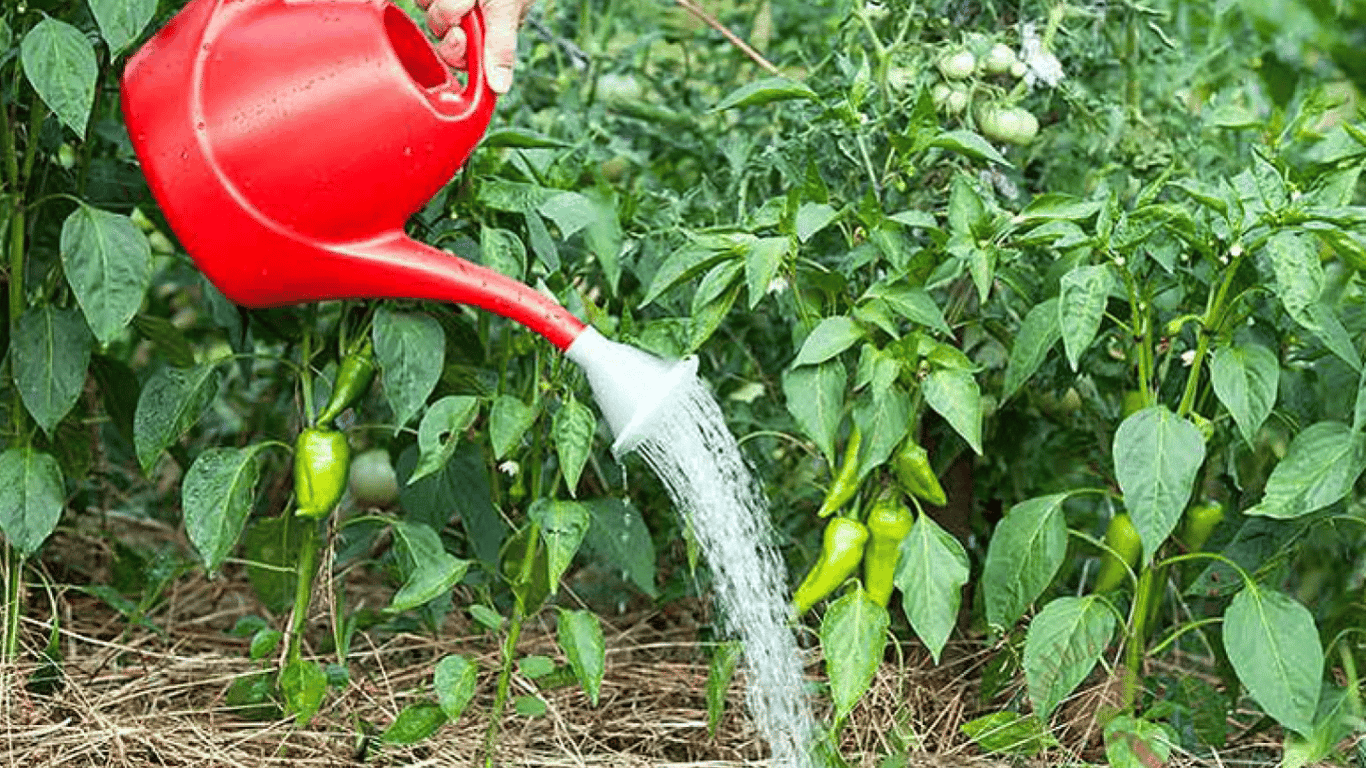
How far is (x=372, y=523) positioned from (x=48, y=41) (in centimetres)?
68

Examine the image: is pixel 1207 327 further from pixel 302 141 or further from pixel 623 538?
pixel 302 141

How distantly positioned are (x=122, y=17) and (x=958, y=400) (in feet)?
2.65

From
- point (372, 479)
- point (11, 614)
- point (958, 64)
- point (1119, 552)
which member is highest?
point (958, 64)

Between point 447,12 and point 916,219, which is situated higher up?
point 447,12

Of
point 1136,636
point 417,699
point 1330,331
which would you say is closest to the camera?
point 1330,331

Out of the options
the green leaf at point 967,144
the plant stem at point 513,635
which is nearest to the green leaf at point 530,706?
the plant stem at point 513,635

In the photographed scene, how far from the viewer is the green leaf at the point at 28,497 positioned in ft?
6.69

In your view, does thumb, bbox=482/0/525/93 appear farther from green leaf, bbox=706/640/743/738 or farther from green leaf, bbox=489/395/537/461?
green leaf, bbox=706/640/743/738

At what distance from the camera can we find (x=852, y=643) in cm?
190

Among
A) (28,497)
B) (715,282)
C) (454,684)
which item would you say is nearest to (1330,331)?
(715,282)

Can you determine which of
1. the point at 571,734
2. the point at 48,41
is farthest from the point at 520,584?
the point at 48,41

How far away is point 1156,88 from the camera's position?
103 inches

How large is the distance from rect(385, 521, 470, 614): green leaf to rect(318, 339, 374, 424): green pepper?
0.13 metres

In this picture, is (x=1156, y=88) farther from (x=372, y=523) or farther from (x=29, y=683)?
(x=29, y=683)
